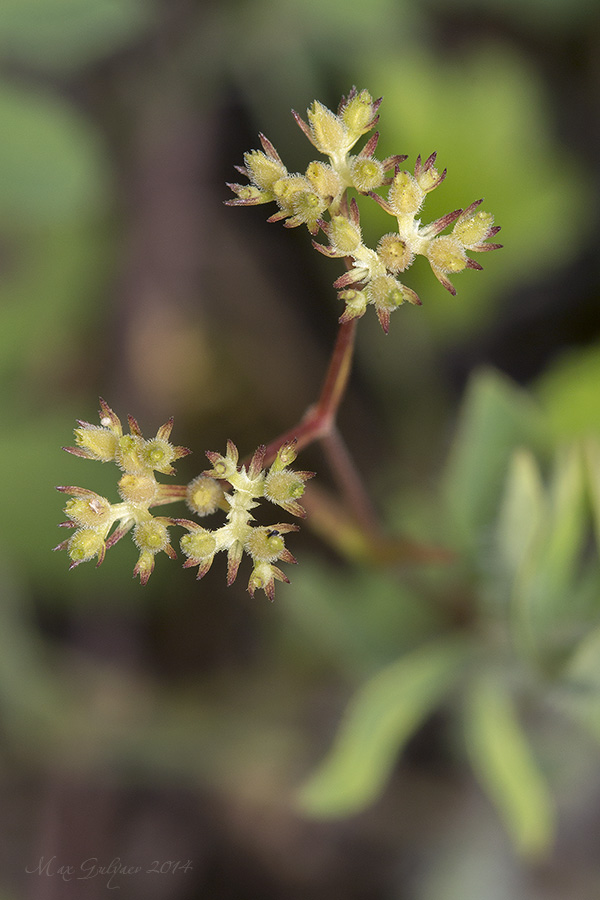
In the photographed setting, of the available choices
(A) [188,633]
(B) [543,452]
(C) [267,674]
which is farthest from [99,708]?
(B) [543,452]

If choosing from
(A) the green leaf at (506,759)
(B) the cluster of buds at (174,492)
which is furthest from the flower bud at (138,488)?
(A) the green leaf at (506,759)

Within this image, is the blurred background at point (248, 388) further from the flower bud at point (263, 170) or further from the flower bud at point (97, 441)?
the flower bud at point (263, 170)

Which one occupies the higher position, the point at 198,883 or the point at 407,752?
the point at 407,752

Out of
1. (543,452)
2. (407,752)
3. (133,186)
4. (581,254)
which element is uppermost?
(133,186)

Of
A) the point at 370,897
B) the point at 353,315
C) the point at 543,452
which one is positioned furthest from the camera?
the point at 370,897

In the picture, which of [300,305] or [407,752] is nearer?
[407,752]

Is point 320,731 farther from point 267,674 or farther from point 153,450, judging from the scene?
point 153,450
